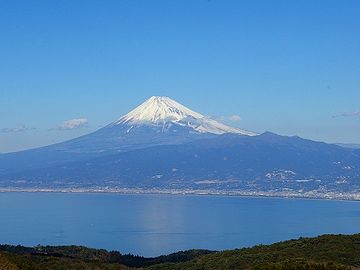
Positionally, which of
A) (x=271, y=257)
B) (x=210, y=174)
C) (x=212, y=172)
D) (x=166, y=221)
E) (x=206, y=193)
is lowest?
(x=166, y=221)

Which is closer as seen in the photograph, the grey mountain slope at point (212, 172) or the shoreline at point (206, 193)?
the shoreline at point (206, 193)

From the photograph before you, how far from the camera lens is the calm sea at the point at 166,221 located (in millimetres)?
68688

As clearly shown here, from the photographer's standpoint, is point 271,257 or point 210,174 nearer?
point 271,257

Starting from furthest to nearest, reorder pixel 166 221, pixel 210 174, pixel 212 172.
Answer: pixel 212 172
pixel 210 174
pixel 166 221

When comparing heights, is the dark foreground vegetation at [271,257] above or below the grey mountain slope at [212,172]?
below

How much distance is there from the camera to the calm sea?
6869 centimetres

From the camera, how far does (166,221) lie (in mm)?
89000

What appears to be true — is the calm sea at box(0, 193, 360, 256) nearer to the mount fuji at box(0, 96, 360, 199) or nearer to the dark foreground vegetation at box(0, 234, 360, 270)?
the mount fuji at box(0, 96, 360, 199)

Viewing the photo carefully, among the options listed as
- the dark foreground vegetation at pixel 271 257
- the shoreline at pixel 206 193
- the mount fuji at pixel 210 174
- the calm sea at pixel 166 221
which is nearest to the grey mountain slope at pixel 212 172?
the mount fuji at pixel 210 174

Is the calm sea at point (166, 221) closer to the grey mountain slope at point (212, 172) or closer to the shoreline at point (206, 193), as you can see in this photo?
the shoreline at point (206, 193)

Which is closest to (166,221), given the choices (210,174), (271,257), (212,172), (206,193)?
(206,193)

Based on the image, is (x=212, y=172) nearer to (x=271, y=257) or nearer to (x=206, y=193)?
(x=206, y=193)

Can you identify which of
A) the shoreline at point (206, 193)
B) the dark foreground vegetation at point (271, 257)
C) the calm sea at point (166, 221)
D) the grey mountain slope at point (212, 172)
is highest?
the grey mountain slope at point (212, 172)

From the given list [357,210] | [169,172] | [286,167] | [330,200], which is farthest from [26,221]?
[286,167]
